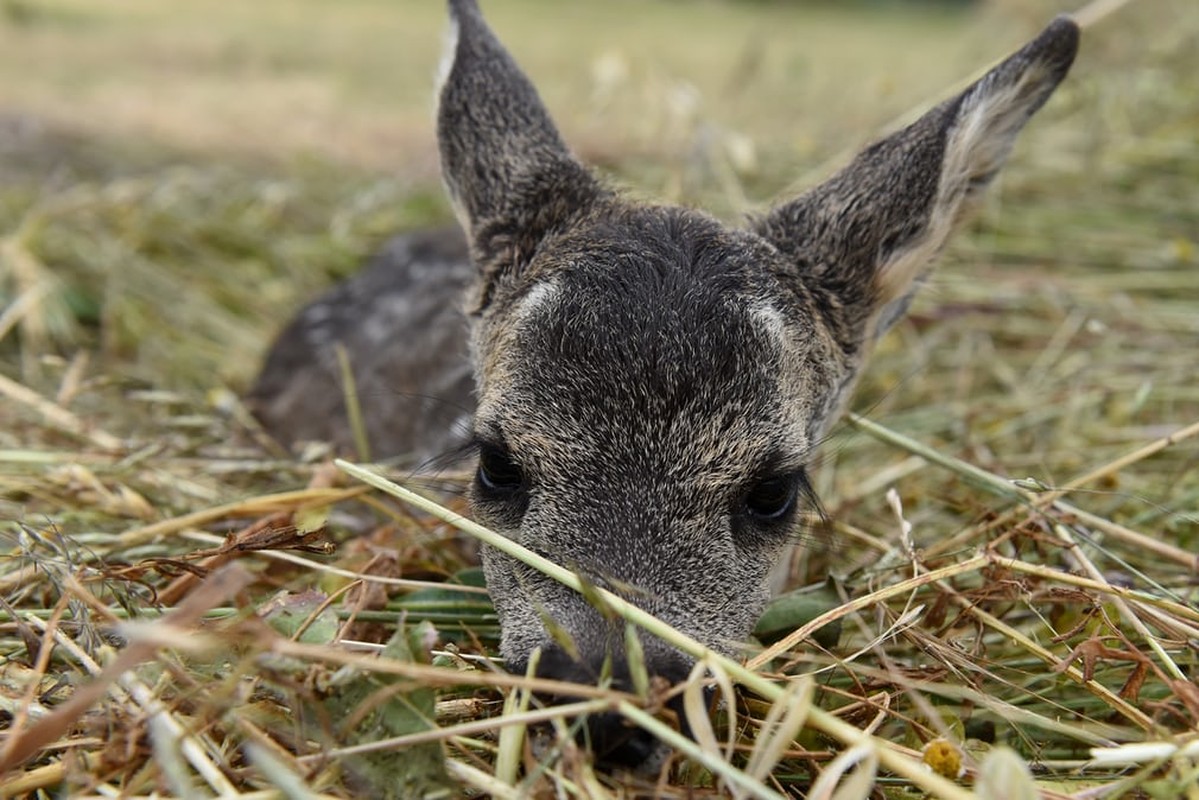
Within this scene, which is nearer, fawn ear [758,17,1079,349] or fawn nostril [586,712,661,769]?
fawn nostril [586,712,661,769]

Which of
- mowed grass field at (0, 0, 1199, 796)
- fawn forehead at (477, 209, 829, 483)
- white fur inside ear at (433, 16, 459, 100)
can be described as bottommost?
mowed grass field at (0, 0, 1199, 796)

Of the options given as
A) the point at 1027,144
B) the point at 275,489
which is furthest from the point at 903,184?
the point at 1027,144

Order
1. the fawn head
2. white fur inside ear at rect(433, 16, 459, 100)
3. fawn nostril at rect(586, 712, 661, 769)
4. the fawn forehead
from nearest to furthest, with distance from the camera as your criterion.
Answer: fawn nostril at rect(586, 712, 661, 769)
the fawn head
the fawn forehead
white fur inside ear at rect(433, 16, 459, 100)

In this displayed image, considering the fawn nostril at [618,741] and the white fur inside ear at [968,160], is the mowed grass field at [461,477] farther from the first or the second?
the white fur inside ear at [968,160]

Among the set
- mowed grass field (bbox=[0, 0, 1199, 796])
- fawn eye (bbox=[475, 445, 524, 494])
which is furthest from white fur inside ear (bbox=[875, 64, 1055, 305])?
fawn eye (bbox=[475, 445, 524, 494])

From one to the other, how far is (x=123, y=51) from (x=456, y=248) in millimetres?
10156

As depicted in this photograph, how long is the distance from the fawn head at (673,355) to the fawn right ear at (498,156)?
12 millimetres

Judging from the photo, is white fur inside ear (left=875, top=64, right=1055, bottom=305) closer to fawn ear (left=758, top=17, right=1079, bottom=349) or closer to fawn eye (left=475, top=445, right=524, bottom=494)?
fawn ear (left=758, top=17, right=1079, bottom=349)

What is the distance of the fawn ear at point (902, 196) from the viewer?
3156 millimetres

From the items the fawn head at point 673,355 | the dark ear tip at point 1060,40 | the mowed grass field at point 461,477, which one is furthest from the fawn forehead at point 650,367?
the dark ear tip at point 1060,40

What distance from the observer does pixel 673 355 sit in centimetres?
253

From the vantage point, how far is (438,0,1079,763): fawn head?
2398 mm

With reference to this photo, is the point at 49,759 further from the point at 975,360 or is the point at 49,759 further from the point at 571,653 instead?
the point at 975,360

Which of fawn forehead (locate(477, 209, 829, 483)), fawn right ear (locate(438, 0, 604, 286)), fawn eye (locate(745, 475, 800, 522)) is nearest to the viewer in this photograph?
fawn forehead (locate(477, 209, 829, 483))
